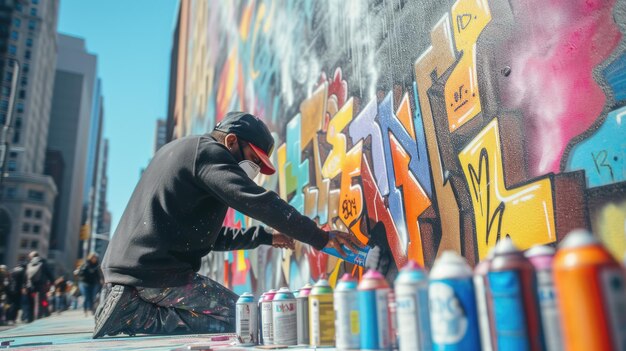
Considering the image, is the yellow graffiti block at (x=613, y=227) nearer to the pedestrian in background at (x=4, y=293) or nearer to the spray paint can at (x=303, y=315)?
the spray paint can at (x=303, y=315)

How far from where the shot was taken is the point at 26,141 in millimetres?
85562

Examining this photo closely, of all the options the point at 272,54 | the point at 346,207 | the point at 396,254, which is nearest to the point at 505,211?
the point at 396,254

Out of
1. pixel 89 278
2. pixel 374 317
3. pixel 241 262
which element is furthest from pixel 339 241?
pixel 89 278

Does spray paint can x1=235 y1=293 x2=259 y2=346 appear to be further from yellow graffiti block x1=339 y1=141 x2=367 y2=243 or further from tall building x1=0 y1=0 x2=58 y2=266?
tall building x1=0 y1=0 x2=58 y2=266

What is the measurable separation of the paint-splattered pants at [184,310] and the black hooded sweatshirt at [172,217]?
Result: 0.42ft

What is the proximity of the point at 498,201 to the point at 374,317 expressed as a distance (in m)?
1.19

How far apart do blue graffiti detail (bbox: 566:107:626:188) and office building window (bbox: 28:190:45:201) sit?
97.2 metres

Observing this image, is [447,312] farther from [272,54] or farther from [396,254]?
[272,54]

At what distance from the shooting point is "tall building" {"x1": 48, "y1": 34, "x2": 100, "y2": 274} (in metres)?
109

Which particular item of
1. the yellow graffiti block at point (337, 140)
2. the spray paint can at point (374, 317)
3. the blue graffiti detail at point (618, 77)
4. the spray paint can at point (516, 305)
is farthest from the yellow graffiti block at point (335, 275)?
the spray paint can at point (516, 305)

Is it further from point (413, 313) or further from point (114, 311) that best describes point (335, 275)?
point (413, 313)

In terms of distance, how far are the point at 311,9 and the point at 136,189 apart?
3.48 metres

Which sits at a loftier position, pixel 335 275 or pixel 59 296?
pixel 59 296

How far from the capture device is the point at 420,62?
330 centimetres
